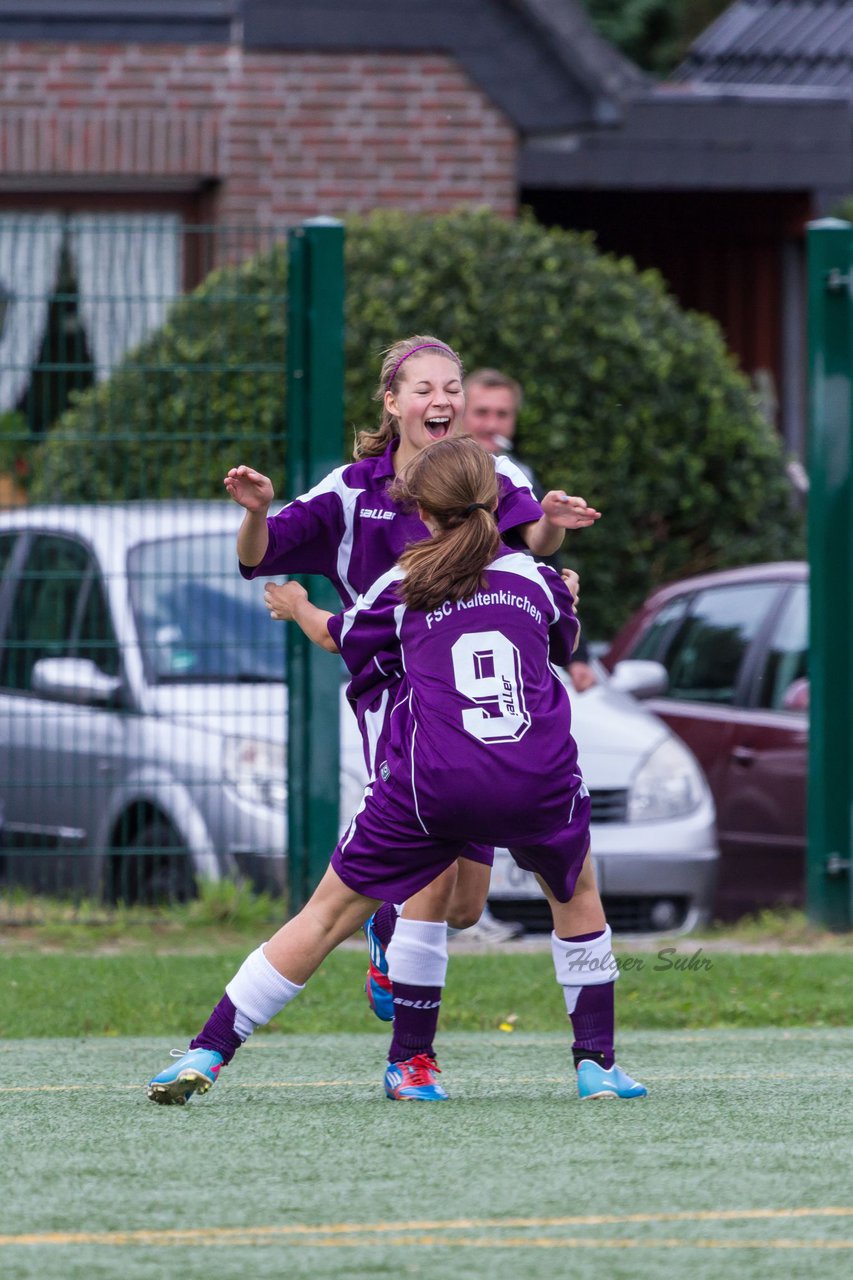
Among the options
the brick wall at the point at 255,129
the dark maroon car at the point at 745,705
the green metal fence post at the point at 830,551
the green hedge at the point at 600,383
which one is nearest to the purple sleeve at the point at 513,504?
the green metal fence post at the point at 830,551

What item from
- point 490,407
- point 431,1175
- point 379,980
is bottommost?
point 431,1175

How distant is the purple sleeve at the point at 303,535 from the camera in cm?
533

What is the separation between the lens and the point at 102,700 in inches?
314

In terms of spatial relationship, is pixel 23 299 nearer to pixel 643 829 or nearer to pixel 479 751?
pixel 643 829

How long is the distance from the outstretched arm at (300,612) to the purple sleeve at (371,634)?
21mm

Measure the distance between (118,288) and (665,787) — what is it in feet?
8.68

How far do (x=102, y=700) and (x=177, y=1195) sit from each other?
13.3 ft

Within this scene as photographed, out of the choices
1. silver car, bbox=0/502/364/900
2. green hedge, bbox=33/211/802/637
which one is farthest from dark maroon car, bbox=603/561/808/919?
silver car, bbox=0/502/364/900

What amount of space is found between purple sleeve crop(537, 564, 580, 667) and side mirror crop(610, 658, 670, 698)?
13.2 ft

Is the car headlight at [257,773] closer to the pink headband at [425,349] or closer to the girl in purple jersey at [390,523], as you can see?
the girl in purple jersey at [390,523]

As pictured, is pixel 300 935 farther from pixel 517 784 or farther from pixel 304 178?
pixel 304 178

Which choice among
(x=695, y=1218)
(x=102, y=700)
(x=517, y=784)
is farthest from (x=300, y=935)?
(x=102, y=700)

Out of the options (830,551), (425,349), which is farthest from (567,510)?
(830,551)

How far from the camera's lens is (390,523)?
533 cm
